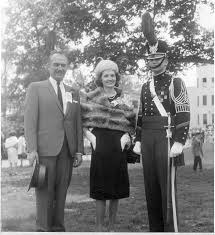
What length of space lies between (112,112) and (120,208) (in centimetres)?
218

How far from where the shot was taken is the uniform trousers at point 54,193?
382cm

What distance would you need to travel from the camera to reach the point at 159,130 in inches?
146

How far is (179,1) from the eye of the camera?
5414 millimetres

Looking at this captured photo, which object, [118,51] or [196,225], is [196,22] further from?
[196,225]

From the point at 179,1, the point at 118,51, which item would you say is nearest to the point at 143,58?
the point at 118,51

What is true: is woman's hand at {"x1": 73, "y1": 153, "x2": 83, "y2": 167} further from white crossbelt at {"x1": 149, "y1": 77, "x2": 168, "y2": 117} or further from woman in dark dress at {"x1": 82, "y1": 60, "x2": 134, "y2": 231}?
white crossbelt at {"x1": 149, "y1": 77, "x2": 168, "y2": 117}

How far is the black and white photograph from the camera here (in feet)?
12.3

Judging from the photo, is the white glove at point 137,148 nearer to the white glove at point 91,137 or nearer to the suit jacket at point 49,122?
the white glove at point 91,137

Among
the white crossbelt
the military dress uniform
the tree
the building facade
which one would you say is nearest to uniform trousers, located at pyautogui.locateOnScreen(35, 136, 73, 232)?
the military dress uniform

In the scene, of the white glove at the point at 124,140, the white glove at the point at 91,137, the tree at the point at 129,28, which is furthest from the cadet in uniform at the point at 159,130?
the tree at the point at 129,28

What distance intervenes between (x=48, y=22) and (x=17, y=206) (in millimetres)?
2750

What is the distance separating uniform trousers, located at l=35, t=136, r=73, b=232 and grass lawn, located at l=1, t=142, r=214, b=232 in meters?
0.39

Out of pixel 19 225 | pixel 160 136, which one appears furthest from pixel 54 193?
pixel 160 136

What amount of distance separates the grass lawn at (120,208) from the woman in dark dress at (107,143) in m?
0.63
